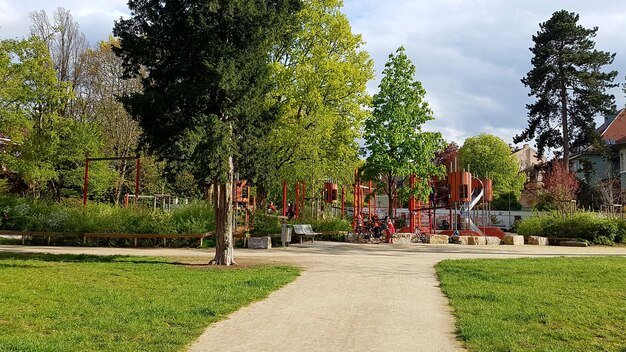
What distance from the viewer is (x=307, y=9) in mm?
29312

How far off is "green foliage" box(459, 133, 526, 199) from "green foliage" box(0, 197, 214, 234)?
1960 inches

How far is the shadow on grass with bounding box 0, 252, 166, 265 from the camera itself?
53.6 feet

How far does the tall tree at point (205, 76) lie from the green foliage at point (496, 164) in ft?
187

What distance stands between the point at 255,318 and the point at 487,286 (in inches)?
223

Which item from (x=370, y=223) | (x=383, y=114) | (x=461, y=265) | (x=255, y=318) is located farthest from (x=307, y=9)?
(x=255, y=318)

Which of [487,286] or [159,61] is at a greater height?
[159,61]

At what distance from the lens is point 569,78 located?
4772 cm

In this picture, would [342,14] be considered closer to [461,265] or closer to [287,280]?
[461,265]

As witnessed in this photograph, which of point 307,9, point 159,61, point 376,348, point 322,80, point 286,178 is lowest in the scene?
point 376,348

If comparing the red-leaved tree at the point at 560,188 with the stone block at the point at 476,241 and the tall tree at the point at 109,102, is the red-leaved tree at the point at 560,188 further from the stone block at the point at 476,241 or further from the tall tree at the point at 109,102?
the tall tree at the point at 109,102

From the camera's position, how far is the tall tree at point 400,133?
28.1 metres

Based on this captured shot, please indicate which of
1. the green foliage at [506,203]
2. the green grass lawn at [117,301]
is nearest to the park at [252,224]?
the green grass lawn at [117,301]

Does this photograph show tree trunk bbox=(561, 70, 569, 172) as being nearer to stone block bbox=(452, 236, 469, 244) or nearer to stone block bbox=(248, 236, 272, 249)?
stone block bbox=(452, 236, 469, 244)

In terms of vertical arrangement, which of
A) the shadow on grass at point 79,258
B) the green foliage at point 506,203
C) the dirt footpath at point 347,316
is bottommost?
the dirt footpath at point 347,316
